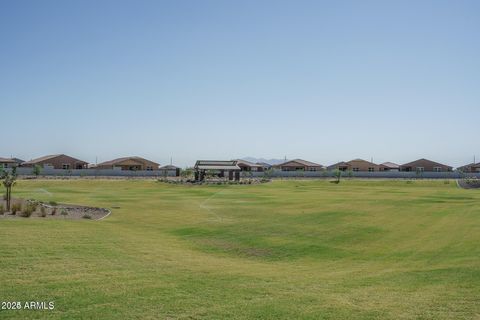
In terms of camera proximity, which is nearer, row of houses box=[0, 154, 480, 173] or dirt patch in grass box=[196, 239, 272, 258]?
dirt patch in grass box=[196, 239, 272, 258]

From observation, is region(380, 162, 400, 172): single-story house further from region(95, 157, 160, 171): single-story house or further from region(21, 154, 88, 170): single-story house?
region(21, 154, 88, 170): single-story house

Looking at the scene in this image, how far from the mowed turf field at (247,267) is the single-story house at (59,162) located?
9902 centimetres

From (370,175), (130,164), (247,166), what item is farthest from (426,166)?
(130,164)

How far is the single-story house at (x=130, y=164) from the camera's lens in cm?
12631

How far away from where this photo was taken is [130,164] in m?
128

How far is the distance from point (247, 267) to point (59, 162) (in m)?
116

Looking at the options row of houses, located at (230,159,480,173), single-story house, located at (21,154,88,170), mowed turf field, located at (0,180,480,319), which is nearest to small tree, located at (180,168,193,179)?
row of houses, located at (230,159,480,173)

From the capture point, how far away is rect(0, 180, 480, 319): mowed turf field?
449 inches

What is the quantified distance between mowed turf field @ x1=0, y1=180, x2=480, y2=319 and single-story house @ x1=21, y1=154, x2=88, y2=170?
3899 inches

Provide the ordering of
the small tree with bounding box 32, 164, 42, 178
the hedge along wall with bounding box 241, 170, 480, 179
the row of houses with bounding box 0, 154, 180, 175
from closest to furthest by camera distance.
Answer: the small tree with bounding box 32, 164, 42, 178
the hedge along wall with bounding box 241, 170, 480, 179
the row of houses with bounding box 0, 154, 180, 175

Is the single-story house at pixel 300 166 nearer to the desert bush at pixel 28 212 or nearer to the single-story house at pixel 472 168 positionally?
the single-story house at pixel 472 168

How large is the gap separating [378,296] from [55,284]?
8.98 m

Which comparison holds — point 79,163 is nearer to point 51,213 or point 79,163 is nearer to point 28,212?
point 51,213

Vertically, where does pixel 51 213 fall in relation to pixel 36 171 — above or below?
below
